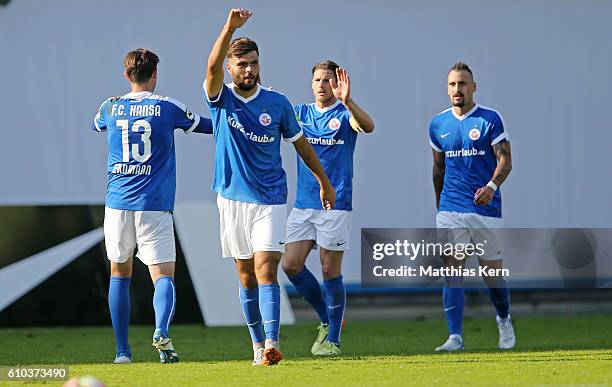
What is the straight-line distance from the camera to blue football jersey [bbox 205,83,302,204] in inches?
322

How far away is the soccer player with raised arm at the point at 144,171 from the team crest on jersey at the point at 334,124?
1488mm

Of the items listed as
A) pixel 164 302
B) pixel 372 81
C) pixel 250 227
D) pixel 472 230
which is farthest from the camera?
pixel 372 81

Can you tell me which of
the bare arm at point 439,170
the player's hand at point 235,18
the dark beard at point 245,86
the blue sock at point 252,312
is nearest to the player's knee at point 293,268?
the bare arm at point 439,170

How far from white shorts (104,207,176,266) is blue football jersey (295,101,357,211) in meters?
1.67

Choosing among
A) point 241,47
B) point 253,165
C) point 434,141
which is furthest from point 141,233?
point 434,141

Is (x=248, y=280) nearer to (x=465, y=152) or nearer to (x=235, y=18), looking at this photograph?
(x=235, y=18)

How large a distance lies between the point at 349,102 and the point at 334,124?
89 centimetres

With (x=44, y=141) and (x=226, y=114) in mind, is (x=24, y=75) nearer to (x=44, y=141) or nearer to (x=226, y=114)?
(x=44, y=141)

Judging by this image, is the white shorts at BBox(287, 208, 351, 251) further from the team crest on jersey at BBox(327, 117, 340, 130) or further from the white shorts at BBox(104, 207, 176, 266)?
the white shorts at BBox(104, 207, 176, 266)

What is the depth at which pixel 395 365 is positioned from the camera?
8.15 m

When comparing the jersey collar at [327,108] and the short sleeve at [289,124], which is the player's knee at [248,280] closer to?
the short sleeve at [289,124]

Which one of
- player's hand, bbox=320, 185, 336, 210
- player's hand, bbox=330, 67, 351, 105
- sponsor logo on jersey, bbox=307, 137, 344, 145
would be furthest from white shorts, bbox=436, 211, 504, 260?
player's hand, bbox=320, 185, 336, 210

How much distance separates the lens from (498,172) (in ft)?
33.0

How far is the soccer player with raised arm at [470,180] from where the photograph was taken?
10.2m
